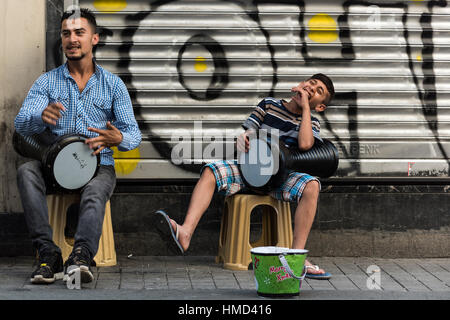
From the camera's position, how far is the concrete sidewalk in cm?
526

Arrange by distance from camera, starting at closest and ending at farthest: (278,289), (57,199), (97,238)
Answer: (278,289)
(97,238)
(57,199)

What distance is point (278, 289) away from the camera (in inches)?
204

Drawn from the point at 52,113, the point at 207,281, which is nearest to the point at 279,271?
the point at 207,281

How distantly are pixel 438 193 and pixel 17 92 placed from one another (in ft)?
11.3

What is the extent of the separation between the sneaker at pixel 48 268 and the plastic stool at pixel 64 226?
0.61 metres

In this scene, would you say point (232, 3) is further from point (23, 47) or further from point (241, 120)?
point (23, 47)

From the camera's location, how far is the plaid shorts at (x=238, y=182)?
618 centimetres

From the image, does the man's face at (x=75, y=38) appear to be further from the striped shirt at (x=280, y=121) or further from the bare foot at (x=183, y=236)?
the bare foot at (x=183, y=236)

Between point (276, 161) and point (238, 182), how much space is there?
37cm

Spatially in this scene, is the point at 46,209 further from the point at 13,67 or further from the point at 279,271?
the point at 279,271

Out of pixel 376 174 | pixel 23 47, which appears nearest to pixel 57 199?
pixel 23 47

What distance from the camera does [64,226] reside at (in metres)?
6.43

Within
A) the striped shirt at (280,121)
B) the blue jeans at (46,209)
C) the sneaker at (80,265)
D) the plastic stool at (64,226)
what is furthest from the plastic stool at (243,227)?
the sneaker at (80,265)

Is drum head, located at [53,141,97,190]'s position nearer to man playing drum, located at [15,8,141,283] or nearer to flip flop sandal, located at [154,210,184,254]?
man playing drum, located at [15,8,141,283]
